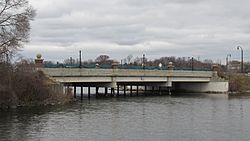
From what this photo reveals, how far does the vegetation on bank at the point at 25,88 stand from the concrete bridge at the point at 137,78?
7082 mm

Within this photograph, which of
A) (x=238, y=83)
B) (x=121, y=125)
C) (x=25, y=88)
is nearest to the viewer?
(x=121, y=125)

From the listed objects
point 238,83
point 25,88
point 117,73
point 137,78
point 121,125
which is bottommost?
point 121,125

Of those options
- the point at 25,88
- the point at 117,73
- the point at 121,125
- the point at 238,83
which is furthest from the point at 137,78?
the point at 121,125

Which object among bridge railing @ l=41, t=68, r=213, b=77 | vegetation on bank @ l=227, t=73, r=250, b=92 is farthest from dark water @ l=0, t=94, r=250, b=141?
vegetation on bank @ l=227, t=73, r=250, b=92

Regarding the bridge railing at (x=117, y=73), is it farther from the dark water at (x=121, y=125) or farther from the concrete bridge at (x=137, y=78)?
the dark water at (x=121, y=125)

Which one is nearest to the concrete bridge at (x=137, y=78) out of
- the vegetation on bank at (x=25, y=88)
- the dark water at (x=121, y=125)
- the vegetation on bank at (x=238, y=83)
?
the vegetation on bank at (x=238, y=83)

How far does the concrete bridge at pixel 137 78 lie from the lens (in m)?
77.1

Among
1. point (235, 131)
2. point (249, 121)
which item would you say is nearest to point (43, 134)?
point (235, 131)

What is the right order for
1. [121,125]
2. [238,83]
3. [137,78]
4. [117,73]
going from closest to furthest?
1. [121,125]
2. [117,73]
3. [137,78]
4. [238,83]

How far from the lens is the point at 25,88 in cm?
6234

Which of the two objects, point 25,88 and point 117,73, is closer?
point 25,88

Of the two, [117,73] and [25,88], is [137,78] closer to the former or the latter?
[117,73]

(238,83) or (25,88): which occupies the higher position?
(25,88)

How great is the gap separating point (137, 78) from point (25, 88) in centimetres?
3243
